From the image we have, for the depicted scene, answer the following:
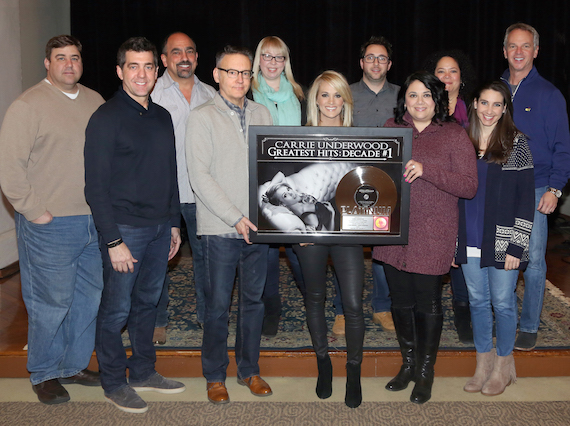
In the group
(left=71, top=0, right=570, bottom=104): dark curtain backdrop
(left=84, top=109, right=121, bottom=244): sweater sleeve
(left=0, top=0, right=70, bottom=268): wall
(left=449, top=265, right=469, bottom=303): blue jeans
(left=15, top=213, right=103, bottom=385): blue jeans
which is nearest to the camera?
(left=84, top=109, right=121, bottom=244): sweater sleeve

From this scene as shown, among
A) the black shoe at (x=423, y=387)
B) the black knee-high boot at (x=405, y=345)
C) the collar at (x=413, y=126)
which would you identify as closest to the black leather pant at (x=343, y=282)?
the black knee-high boot at (x=405, y=345)

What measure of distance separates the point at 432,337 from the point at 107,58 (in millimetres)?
4507

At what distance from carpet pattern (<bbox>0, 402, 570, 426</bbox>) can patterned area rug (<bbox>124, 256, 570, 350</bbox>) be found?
15.7 inches

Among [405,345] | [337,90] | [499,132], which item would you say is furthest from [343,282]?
[499,132]

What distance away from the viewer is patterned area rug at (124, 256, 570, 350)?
9.01 ft

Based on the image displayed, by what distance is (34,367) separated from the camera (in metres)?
2.33

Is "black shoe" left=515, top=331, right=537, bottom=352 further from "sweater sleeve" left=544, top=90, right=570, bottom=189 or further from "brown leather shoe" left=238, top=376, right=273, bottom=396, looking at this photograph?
"brown leather shoe" left=238, top=376, right=273, bottom=396

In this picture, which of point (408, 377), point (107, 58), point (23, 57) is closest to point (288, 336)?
point (408, 377)

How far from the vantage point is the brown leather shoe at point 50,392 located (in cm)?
234

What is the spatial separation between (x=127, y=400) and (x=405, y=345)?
1254mm

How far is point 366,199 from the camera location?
7.02 feet

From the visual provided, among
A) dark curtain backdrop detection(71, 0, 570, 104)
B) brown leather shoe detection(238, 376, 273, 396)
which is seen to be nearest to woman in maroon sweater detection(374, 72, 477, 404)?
brown leather shoe detection(238, 376, 273, 396)

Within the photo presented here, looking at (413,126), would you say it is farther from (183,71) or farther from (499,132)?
(183,71)

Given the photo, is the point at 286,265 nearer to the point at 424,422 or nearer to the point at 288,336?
the point at 288,336
